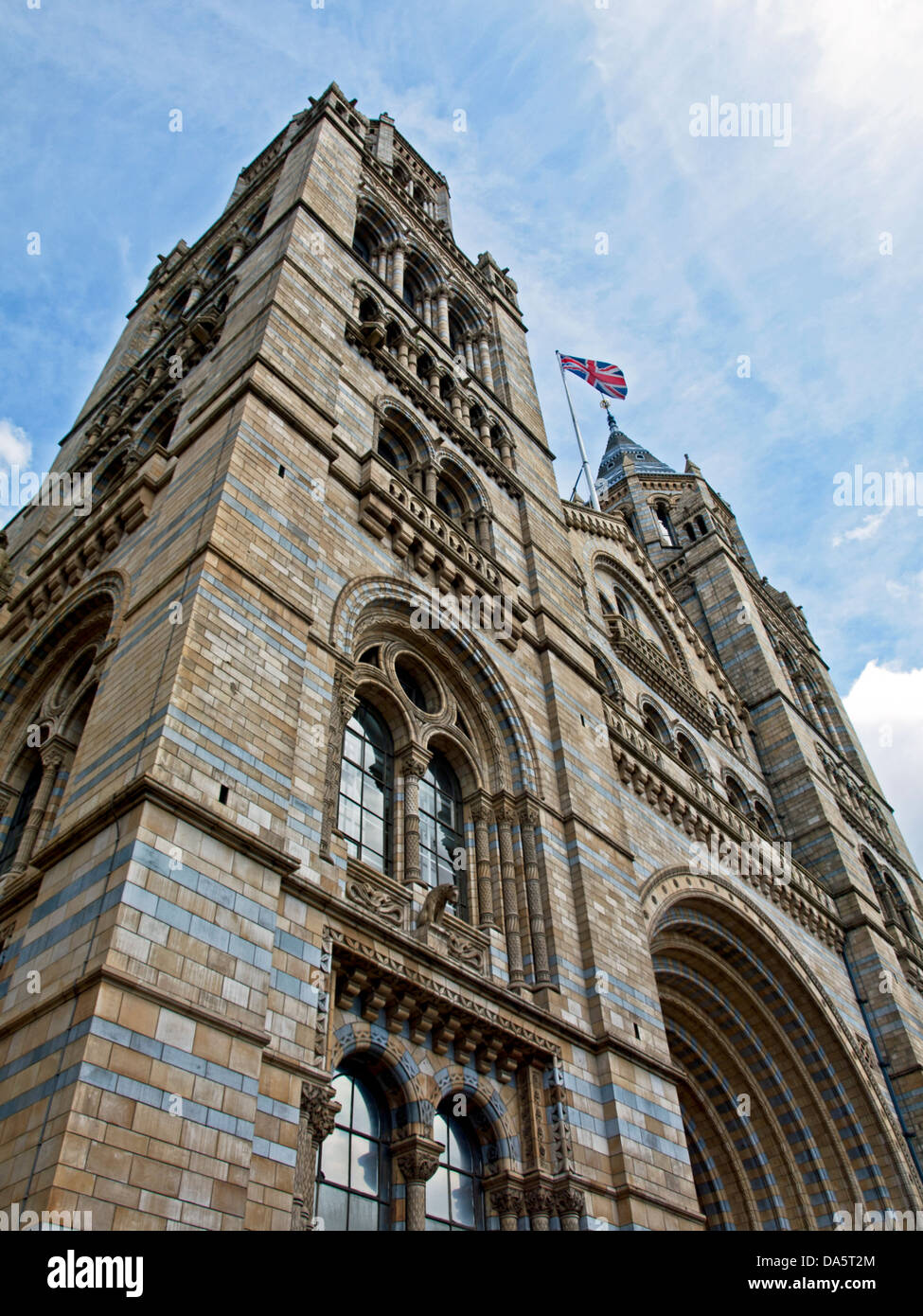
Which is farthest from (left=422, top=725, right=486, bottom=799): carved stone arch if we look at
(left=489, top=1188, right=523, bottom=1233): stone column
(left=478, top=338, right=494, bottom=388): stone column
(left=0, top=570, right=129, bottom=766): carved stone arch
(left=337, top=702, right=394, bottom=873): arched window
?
(left=478, top=338, right=494, bottom=388): stone column

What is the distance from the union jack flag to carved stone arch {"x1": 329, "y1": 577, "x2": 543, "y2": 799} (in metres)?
16.8

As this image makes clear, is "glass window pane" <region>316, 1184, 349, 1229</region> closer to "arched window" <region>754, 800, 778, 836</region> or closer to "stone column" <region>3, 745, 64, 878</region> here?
"stone column" <region>3, 745, 64, 878</region>

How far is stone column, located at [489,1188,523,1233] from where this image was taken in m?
9.91

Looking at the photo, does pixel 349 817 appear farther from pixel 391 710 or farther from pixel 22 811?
pixel 22 811

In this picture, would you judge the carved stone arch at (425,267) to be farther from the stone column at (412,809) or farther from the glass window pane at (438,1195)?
the glass window pane at (438,1195)

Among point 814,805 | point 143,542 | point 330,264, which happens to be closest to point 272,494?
point 143,542

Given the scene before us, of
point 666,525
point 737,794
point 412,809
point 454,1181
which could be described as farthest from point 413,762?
point 666,525

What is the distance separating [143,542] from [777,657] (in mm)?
25125

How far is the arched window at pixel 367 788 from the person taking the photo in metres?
11.5

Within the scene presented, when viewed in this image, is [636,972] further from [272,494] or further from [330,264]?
[330,264]

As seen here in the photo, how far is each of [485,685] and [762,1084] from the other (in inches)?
403

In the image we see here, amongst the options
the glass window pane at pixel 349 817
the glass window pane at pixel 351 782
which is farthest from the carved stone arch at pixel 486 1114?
the glass window pane at pixel 351 782

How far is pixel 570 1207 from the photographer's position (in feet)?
32.9

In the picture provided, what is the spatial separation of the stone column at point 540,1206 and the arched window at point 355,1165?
5.18 ft
